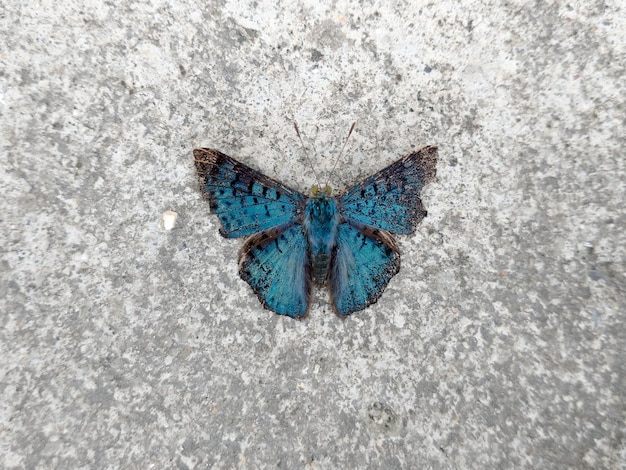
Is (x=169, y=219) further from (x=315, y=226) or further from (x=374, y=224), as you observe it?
(x=374, y=224)

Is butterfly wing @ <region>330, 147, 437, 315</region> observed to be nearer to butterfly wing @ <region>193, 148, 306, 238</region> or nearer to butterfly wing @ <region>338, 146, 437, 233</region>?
butterfly wing @ <region>338, 146, 437, 233</region>

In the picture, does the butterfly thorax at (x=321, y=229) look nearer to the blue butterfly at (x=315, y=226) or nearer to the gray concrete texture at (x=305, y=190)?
the blue butterfly at (x=315, y=226)

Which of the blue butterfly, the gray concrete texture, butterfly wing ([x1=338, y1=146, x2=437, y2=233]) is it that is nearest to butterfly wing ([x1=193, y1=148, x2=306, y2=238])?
the blue butterfly

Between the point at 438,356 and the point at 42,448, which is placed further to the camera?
the point at 438,356

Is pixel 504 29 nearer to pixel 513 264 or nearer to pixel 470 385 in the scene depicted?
pixel 513 264

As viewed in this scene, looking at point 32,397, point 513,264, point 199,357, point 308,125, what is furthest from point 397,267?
point 32,397

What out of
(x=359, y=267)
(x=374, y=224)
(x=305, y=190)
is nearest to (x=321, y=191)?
(x=305, y=190)
